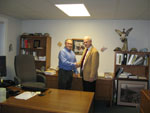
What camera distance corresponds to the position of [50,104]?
2008 millimetres

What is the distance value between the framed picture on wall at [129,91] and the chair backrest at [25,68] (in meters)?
2.15

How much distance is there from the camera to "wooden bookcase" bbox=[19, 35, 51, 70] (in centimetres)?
456

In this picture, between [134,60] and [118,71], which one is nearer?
[134,60]

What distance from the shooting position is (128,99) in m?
3.97

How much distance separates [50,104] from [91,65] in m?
1.42

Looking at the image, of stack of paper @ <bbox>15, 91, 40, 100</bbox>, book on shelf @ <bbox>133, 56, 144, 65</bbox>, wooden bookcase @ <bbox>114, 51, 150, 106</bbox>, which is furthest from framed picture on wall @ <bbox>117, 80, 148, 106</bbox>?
stack of paper @ <bbox>15, 91, 40, 100</bbox>

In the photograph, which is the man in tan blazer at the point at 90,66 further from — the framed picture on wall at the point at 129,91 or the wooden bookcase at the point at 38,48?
the wooden bookcase at the point at 38,48

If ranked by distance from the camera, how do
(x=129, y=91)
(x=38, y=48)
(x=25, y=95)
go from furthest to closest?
(x=38, y=48) < (x=129, y=91) < (x=25, y=95)

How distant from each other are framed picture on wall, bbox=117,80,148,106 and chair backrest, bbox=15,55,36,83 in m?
2.15

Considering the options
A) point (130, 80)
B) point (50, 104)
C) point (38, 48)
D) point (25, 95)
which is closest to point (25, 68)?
point (38, 48)

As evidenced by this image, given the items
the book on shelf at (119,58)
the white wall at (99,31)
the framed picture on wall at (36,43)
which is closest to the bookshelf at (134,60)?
the book on shelf at (119,58)

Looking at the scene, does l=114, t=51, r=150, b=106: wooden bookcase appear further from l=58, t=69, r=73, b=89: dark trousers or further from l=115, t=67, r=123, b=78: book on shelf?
l=58, t=69, r=73, b=89: dark trousers

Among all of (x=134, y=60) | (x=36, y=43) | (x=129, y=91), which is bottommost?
(x=129, y=91)

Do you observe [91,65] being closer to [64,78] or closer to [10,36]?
[64,78]
